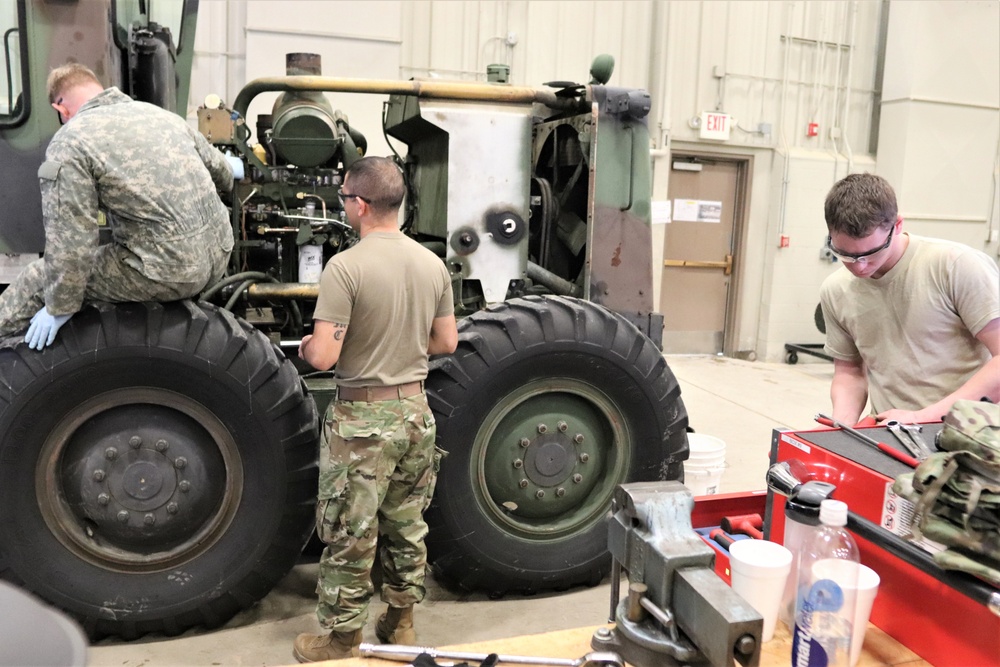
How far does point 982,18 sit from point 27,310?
9738 mm

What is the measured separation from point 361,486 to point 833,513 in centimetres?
167

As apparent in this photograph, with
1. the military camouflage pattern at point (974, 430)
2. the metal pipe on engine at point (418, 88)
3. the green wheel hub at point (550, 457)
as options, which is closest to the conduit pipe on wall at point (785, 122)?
the metal pipe on engine at point (418, 88)

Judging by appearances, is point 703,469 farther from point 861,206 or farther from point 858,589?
point 858,589

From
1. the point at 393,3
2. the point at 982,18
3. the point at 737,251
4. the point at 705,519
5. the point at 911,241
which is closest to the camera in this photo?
the point at 705,519

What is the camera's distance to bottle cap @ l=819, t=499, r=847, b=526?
1.47 metres

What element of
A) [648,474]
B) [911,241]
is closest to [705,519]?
[911,241]

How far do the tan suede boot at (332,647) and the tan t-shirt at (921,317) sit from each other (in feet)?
6.27

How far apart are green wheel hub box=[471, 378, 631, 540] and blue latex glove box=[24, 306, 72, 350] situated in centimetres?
156

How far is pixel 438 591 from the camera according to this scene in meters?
3.55

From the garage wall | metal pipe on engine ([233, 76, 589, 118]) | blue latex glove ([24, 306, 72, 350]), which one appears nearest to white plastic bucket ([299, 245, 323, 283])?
metal pipe on engine ([233, 76, 589, 118])

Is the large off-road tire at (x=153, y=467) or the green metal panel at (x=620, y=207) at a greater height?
the green metal panel at (x=620, y=207)

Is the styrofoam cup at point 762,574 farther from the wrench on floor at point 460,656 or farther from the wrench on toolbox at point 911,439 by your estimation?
the wrench on toolbox at point 911,439

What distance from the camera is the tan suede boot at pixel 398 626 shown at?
3.01 meters

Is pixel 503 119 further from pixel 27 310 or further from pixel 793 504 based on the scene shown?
pixel 793 504
